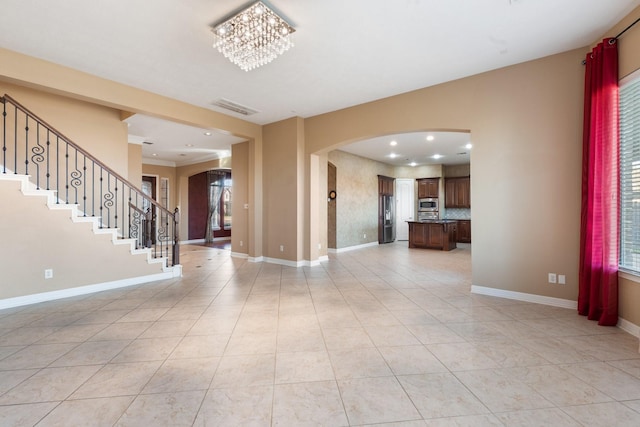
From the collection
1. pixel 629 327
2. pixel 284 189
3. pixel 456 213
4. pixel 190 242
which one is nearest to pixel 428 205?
pixel 456 213

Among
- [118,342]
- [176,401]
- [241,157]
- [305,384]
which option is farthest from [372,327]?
[241,157]

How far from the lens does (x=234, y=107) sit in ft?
18.0

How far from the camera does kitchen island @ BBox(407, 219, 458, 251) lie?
876cm

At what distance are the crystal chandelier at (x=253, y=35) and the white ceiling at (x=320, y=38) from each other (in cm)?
10

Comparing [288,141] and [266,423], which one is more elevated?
[288,141]

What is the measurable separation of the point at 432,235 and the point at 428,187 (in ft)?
9.40

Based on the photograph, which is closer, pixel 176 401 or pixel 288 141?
pixel 176 401

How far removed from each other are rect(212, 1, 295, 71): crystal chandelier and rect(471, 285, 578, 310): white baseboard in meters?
4.19

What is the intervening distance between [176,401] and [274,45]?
3.48 metres

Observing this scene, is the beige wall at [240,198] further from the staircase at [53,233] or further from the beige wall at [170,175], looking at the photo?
the beige wall at [170,175]

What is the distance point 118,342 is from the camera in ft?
8.77

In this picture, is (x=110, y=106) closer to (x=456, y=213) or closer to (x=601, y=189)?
(x=601, y=189)

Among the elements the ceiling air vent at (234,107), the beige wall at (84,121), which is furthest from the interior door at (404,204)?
the beige wall at (84,121)

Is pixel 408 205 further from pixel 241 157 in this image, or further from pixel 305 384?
pixel 305 384
